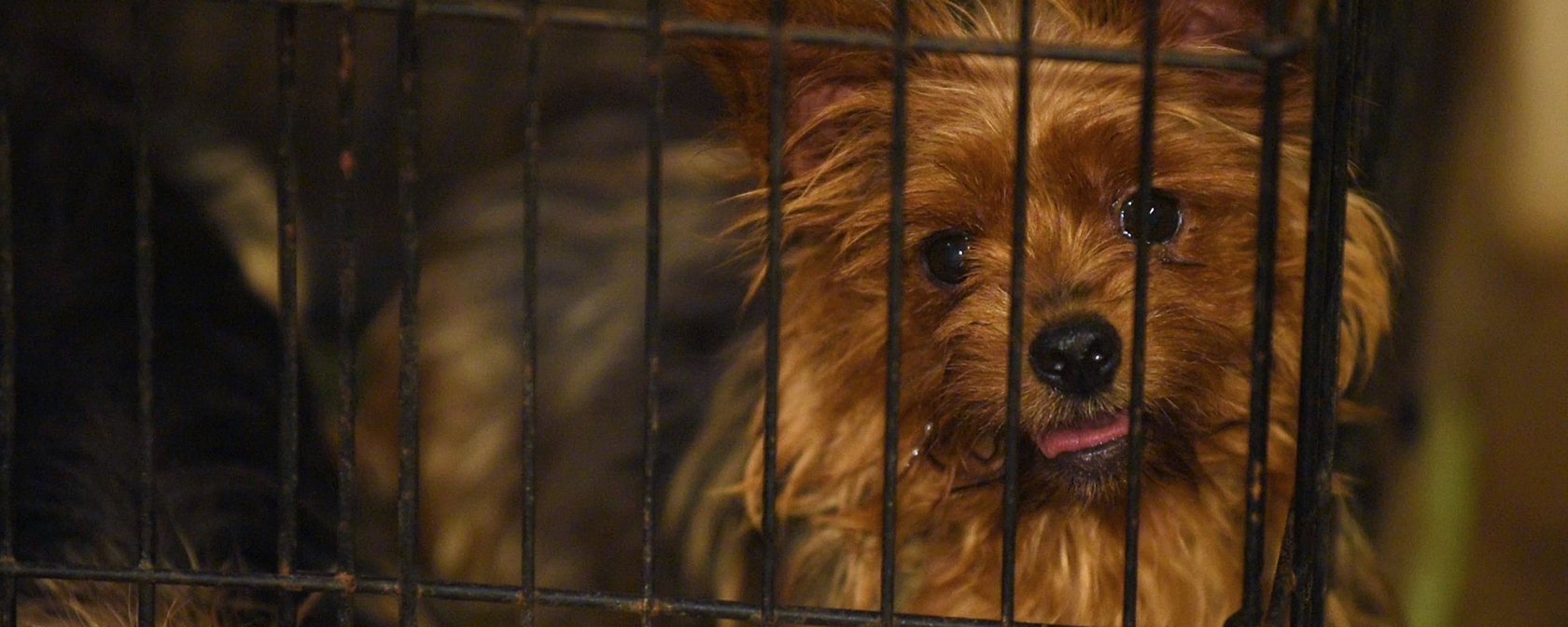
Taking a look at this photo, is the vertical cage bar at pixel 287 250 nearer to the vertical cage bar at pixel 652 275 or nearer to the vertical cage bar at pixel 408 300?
the vertical cage bar at pixel 408 300

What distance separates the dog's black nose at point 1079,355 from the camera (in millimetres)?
1614

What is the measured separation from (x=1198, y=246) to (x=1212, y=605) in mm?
436

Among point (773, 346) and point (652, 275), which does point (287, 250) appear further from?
point (773, 346)

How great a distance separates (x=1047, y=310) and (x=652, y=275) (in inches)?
23.1

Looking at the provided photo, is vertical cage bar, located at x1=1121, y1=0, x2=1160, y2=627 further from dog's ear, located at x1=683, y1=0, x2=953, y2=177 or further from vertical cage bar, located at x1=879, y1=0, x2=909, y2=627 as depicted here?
dog's ear, located at x1=683, y1=0, x2=953, y2=177

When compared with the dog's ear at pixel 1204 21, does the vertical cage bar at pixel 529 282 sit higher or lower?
lower

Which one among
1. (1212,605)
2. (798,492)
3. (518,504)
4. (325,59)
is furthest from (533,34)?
(325,59)

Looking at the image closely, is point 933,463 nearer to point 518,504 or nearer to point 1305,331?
point 1305,331

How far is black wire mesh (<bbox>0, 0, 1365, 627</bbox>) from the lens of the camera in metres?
1.18

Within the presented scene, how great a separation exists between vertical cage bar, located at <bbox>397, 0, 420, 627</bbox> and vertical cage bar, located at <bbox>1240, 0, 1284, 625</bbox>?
63 centimetres

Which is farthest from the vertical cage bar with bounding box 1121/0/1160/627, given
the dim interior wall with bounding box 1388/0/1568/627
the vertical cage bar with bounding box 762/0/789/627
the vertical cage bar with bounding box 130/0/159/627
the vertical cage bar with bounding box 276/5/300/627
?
the dim interior wall with bounding box 1388/0/1568/627

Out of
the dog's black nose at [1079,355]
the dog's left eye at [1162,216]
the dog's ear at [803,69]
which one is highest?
the dog's ear at [803,69]

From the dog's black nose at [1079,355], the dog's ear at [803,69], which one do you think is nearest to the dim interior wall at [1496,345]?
the dog's ear at [803,69]

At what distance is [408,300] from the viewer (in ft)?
4.08
